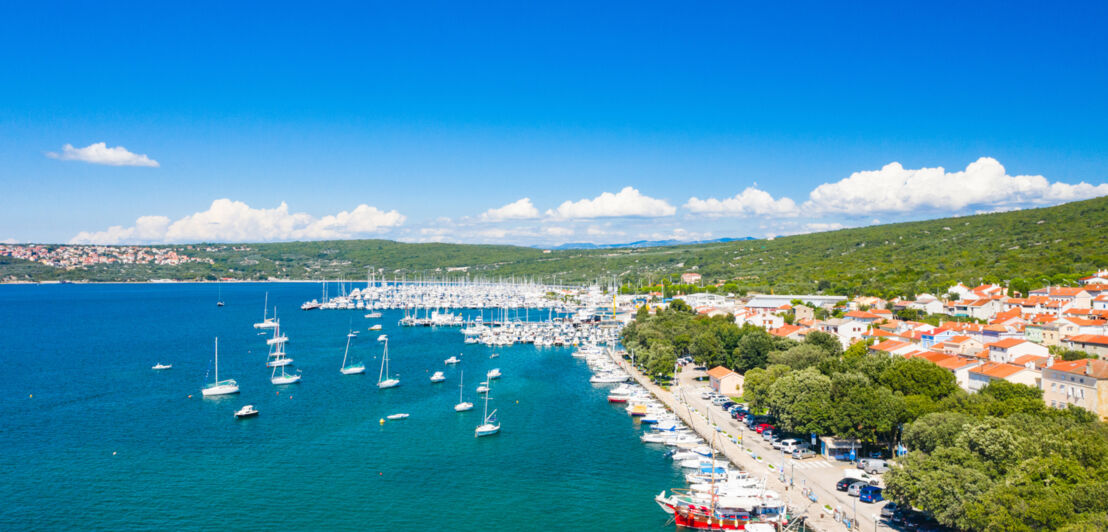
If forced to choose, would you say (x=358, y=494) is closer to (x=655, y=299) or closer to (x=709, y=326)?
(x=709, y=326)

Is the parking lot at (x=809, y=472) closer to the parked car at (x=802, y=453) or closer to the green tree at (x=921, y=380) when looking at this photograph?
the parked car at (x=802, y=453)

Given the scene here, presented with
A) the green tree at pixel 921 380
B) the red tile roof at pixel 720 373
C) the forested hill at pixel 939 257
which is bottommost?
the red tile roof at pixel 720 373

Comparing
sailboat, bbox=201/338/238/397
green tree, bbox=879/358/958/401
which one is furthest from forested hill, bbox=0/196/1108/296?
sailboat, bbox=201/338/238/397

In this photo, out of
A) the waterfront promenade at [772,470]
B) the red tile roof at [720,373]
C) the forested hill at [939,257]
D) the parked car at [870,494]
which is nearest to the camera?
the waterfront promenade at [772,470]

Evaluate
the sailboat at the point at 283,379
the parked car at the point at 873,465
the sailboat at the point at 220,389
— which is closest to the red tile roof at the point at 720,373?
the parked car at the point at 873,465

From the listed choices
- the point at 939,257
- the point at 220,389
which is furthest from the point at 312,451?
the point at 939,257

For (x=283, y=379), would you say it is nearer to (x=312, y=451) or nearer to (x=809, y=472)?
(x=312, y=451)
